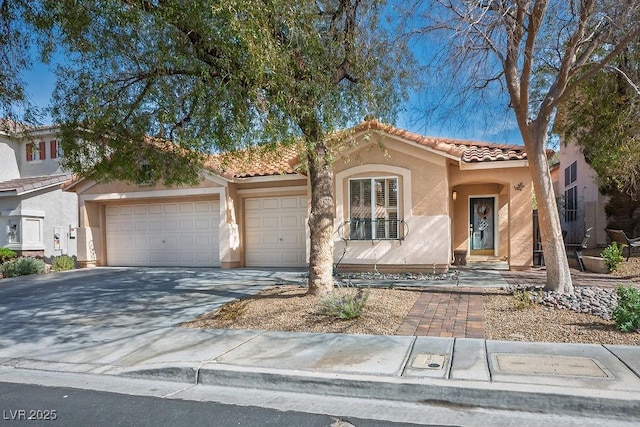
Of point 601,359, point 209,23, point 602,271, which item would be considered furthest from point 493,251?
point 209,23

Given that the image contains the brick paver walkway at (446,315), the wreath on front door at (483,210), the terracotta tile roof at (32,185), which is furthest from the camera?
the terracotta tile roof at (32,185)

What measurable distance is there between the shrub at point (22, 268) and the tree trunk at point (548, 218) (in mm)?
15114

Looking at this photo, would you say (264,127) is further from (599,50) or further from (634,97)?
(634,97)

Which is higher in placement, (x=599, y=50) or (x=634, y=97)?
(x=599, y=50)

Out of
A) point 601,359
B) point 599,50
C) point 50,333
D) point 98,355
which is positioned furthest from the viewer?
point 599,50

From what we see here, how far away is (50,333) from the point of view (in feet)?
23.7

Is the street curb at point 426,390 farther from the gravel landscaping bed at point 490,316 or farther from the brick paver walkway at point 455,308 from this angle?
the brick paver walkway at point 455,308

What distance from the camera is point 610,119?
36.2ft

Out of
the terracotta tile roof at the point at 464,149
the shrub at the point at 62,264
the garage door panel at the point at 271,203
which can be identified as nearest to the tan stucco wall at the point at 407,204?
the terracotta tile roof at the point at 464,149

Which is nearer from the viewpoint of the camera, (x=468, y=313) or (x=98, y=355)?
(x=98, y=355)

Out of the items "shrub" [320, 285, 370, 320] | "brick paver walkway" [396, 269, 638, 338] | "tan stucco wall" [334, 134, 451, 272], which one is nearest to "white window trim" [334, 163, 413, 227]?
"tan stucco wall" [334, 134, 451, 272]

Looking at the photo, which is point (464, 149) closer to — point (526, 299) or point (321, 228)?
point (526, 299)

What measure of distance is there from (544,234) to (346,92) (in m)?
4.46

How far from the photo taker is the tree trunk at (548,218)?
311 inches
